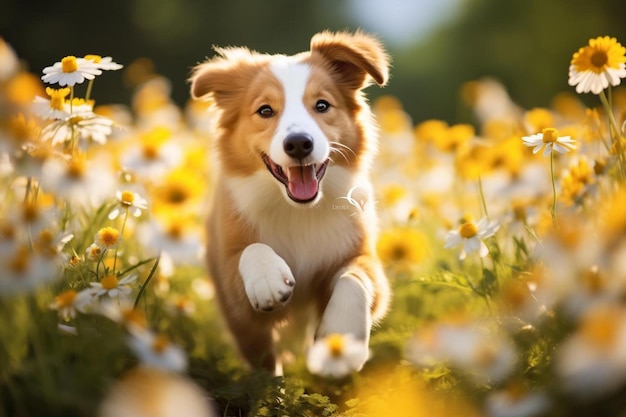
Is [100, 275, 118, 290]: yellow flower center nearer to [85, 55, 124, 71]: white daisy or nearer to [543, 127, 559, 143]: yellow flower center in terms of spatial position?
[85, 55, 124, 71]: white daisy

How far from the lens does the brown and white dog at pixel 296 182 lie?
3.13 m

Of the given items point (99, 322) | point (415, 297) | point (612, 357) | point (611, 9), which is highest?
point (611, 9)

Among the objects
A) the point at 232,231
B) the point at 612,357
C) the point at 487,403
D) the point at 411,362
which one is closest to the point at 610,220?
the point at 612,357

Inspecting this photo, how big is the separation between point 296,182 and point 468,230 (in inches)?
29.5

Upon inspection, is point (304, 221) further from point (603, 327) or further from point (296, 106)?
point (603, 327)

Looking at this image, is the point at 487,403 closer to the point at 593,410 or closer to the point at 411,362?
the point at 593,410

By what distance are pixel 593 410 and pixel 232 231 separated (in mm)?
1880

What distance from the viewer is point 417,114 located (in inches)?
457

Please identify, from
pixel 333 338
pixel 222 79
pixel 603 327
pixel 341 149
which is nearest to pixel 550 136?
pixel 341 149

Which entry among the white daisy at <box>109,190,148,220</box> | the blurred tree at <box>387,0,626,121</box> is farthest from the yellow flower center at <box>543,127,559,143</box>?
the blurred tree at <box>387,0,626,121</box>

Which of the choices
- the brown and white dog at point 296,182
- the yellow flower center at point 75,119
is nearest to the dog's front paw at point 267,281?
the brown and white dog at point 296,182

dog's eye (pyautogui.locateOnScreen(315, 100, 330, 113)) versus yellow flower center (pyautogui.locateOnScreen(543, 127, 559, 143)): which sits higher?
dog's eye (pyautogui.locateOnScreen(315, 100, 330, 113))

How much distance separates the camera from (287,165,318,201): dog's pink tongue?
3104mm

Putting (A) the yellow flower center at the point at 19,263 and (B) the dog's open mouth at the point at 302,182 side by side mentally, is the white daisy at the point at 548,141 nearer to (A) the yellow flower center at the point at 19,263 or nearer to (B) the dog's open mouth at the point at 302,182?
(B) the dog's open mouth at the point at 302,182
